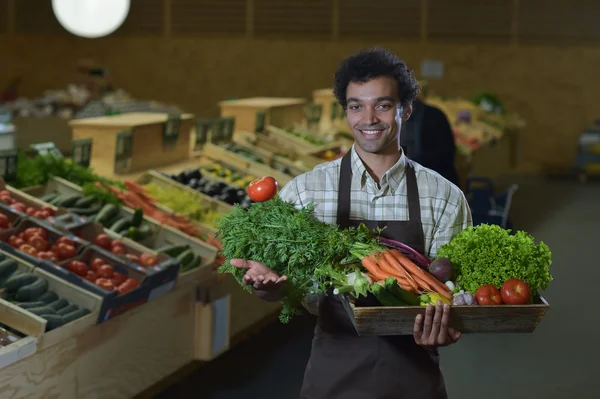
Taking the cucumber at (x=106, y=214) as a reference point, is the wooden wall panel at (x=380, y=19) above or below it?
above

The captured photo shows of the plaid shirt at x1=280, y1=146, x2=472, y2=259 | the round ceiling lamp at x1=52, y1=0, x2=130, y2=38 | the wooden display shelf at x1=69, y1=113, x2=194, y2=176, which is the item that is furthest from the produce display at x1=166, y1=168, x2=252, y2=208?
the plaid shirt at x1=280, y1=146, x2=472, y2=259

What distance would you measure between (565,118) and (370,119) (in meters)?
12.5

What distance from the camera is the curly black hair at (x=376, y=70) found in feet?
7.48

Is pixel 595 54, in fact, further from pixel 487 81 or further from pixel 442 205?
pixel 442 205

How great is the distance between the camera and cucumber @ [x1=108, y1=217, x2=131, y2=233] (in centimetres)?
484

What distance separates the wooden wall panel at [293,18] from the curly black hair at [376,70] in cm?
1239

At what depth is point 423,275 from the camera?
88.0 inches

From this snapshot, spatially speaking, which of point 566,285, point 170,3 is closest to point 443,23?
point 170,3

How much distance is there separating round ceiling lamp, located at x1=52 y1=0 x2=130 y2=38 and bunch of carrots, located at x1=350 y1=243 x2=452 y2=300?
18.7 ft

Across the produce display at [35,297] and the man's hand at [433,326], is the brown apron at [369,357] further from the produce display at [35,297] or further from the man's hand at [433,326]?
the produce display at [35,297]

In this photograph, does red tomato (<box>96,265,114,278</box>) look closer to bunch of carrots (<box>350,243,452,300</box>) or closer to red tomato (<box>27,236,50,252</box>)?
red tomato (<box>27,236,50,252</box>)

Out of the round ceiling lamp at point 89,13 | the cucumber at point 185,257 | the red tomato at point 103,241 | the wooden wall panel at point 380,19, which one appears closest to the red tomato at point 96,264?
the red tomato at point 103,241

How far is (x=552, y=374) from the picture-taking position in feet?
16.9

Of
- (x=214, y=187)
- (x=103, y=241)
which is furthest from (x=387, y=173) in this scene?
(x=214, y=187)
